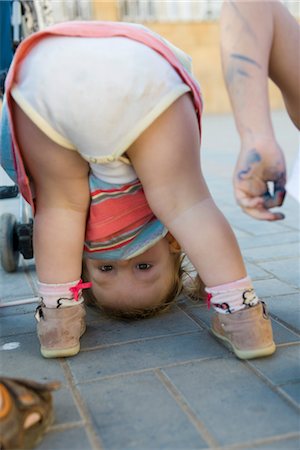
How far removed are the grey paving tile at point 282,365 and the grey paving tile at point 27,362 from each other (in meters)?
0.45

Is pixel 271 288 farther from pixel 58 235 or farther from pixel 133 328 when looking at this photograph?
pixel 58 235

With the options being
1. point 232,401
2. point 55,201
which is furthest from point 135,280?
point 232,401

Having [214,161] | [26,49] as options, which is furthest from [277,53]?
[214,161]

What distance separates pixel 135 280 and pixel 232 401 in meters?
0.56

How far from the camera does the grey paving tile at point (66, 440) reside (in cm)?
118

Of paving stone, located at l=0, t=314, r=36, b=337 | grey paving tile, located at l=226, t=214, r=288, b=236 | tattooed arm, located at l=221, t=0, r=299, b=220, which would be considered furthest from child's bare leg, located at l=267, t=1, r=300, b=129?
grey paving tile, located at l=226, t=214, r=288, b=236

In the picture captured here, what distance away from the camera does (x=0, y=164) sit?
5.75 ft

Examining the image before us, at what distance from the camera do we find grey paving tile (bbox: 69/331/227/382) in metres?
1.51

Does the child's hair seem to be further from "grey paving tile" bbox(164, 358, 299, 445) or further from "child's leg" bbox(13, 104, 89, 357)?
"grey paving tile" bbox(164, 358, 299, 445)

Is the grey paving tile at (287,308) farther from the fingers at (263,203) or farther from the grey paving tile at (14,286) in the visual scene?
the grey paving tile at (14,286)

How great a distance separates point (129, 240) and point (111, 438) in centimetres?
63

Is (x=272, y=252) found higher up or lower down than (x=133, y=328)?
lower down

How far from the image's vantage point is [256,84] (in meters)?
1.29

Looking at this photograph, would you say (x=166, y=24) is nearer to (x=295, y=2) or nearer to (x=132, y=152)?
(x=295, y=2)
